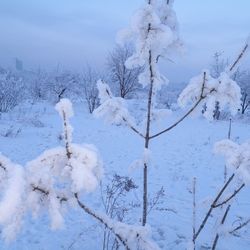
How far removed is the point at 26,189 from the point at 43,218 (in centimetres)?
456

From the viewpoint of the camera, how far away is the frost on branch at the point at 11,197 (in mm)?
1086

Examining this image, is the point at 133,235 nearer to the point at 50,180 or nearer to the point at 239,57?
the point at 50,180

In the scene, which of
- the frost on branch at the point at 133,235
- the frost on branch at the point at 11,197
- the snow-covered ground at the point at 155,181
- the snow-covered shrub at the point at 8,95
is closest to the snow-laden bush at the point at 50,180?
the frost on branch at the point at 11,197

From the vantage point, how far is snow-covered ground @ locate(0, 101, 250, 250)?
4.75m

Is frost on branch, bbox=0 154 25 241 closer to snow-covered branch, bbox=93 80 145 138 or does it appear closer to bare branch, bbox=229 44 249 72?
snow-covered branch, bbox=93 80 145 138

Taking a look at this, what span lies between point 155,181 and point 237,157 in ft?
21.0

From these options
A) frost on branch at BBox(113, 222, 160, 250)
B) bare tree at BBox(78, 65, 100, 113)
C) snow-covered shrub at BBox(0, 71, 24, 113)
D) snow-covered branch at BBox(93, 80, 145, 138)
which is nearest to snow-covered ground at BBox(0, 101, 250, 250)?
snow-covered branch at BBox(93, 80, 145, 138)

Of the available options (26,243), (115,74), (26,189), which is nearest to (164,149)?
(26,243)

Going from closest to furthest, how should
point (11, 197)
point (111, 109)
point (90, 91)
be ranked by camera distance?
point (11, 197)
point (111, 109)
point (90, 91)

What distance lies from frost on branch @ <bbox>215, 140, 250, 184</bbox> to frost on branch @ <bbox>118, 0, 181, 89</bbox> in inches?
24.3

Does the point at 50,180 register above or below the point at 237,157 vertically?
below

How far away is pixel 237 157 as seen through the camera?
1.85m

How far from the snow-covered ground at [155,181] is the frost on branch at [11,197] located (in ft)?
0.61

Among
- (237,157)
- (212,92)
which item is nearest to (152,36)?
(212,92)
